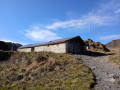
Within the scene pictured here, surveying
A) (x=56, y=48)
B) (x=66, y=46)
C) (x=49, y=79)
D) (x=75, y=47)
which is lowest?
(x=49, y=79)

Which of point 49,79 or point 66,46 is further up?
point 66,46

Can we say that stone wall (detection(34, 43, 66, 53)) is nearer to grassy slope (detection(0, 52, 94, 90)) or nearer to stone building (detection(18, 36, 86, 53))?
stone building (detection(18, 36, 86, 53))

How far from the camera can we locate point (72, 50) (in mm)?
27688

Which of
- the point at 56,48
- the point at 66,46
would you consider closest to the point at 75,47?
the point at 66,46

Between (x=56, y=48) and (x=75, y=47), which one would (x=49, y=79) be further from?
(x=75, y=47)

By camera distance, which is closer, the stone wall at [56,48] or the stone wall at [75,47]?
the stone wall at [56,48]

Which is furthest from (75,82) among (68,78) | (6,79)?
(6,79)

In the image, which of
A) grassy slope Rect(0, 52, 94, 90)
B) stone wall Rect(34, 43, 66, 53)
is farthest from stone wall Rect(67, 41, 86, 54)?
grassy slope Rect(0, 52, 94, 90)

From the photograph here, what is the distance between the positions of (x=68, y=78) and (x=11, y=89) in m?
5.75

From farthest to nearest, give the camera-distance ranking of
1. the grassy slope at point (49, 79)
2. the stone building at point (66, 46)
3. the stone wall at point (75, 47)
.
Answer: the stone wall at point (75, 47)
the stone building at point (66, 46)
the grassy slope at point (49, 79)

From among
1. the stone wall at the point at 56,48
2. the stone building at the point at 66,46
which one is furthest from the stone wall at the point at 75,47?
the stone wall at the point at 56,48

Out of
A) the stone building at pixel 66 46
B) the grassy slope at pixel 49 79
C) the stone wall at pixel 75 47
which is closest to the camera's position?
the grassy slope at pixel 49 79

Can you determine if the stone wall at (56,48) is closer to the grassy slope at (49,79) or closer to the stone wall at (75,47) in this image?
the stone wall at (75,47)

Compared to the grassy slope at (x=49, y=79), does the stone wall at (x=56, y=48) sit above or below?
above
